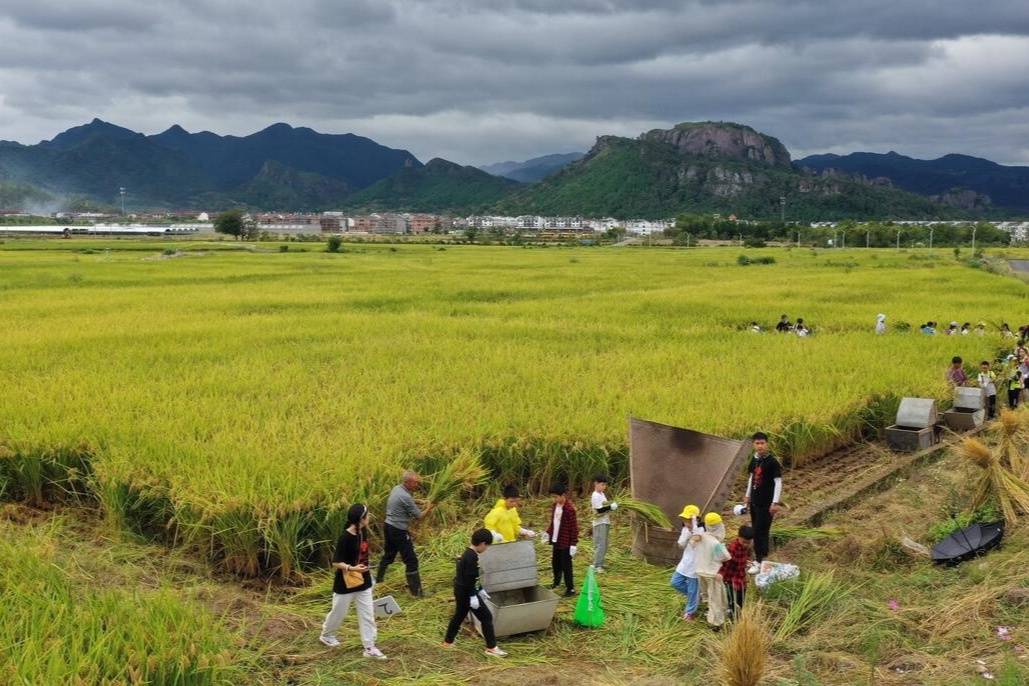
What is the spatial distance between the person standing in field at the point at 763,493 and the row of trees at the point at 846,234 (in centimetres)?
7828

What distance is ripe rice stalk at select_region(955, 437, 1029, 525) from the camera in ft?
22.2

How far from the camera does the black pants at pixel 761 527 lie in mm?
6559

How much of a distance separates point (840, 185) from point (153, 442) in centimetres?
16719

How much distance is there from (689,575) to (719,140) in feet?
656

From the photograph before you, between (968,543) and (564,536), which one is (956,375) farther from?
(564,536)

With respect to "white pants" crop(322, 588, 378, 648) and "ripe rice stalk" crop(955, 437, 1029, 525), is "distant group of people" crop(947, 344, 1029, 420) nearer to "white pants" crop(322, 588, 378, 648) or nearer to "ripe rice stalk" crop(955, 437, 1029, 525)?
"ripe rice stalk" crop(955, 437, 1029, 525)

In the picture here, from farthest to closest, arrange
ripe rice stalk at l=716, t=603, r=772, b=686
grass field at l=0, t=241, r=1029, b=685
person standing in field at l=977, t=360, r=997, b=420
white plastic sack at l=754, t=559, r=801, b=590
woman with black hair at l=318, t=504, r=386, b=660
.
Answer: person standing in field at l=977, t=360, r=997, b=420 < white plastic sack at l=754, t=559, r=801, b=590 < woman with black hair at l=318, t=504, r=386, b=660 < grass field at l=0, t=241, r=1029, b=685 < ripe rice stalk at l=716, t=603, r=772, b=686

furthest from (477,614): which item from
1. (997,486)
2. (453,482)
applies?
(997,486)

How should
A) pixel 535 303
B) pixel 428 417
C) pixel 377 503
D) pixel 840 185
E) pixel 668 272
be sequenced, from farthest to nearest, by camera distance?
pixel 840 185
pixel 668 272
pixel 535 303
pixel 428 417
pixel 377 503

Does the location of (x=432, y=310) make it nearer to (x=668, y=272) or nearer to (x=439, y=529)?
(x=439, y=529)

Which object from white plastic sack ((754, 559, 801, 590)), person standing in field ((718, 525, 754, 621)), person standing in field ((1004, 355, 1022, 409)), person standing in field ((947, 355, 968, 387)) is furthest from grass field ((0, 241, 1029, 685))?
person standing in field ((1004, 355, 1022, 409))

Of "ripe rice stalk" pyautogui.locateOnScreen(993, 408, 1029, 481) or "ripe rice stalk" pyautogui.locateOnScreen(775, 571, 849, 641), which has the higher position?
"ripe rice stalk" pyautogui.locateOnScreen(993, 408, 1029, 481)

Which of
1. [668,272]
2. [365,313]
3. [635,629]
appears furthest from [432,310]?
[668,272]

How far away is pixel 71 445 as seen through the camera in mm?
7930
